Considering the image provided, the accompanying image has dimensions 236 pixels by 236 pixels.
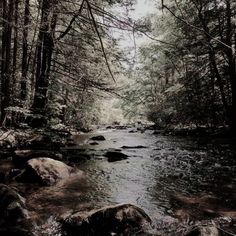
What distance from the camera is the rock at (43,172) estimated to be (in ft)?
22.1

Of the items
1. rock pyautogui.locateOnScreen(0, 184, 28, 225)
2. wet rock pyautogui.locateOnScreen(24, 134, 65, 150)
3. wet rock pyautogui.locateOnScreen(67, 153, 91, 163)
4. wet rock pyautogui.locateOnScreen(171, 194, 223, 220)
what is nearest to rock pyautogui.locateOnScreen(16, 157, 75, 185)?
rock pyautogui.locateOnScreen(0, 184, 28, 225)

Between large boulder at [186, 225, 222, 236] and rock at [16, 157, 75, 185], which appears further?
rock at [16, 157, 75, 185]

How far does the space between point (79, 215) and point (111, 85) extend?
280 inches

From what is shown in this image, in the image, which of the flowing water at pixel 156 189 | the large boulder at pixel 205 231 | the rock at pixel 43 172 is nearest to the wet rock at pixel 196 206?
the flowing water at pixel 156 189

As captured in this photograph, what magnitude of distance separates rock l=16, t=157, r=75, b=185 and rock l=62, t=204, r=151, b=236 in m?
2.41

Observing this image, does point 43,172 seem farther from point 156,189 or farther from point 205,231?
point 205,231

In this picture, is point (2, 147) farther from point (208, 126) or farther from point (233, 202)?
point (208, 126)

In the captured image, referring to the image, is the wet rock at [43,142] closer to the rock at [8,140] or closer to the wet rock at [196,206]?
the rock at [8,140]

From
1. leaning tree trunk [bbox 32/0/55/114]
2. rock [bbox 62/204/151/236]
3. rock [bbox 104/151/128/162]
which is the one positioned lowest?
rock [bbox 62/204/151/236]

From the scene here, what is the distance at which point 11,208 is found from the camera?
183 inches

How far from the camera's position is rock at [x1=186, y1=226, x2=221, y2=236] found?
11.8ft

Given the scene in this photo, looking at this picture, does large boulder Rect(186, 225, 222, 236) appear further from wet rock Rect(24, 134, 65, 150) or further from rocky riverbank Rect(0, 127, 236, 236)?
wet rock Rect(24, 134, 65, 150)

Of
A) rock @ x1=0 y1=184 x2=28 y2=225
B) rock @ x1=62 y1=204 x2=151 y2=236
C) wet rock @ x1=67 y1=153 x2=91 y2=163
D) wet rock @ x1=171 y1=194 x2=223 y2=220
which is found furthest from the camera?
wet rock @ x1=67 y1=153 x2=91 y2=163

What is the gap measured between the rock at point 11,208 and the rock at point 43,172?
1.71 metres
